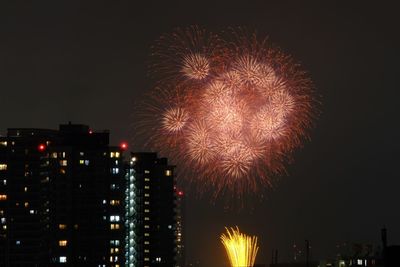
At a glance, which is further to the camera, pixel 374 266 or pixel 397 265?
pixel 374 266

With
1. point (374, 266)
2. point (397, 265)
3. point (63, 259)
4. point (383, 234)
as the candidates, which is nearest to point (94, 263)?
point (63, 259)

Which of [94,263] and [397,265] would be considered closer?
[397,265]

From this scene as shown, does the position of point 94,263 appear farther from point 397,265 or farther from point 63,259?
point 397,265

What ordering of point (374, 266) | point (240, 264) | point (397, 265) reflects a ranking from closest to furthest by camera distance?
1. point (397, 265)
2. point (240, 264)
3. point (374, 266)

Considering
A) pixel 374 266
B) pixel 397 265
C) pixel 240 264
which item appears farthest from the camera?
pixel 374 266

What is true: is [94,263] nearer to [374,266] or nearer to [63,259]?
[63,259]

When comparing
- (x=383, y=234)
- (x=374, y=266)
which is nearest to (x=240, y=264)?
(x=383, y=234)

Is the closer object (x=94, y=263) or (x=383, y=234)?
(x=383, y=234)
